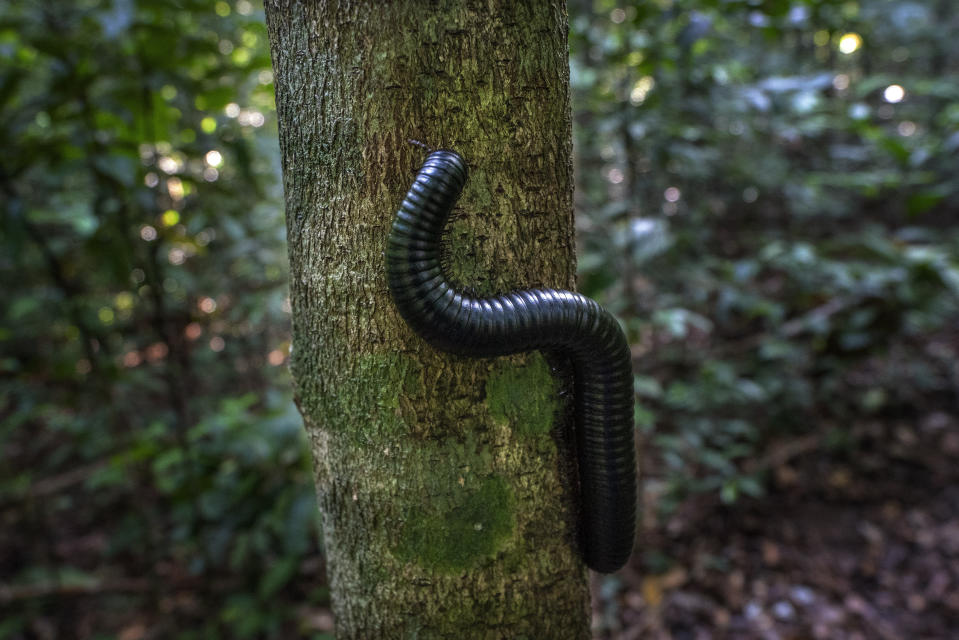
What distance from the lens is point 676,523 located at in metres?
3.64

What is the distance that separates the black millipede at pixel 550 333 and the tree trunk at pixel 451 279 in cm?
4

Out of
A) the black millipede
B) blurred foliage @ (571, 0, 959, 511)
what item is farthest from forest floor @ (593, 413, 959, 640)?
the black millipede

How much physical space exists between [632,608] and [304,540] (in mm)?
1894

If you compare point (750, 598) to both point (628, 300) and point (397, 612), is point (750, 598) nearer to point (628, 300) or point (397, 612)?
point (628, 300)

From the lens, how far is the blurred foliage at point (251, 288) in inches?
91.7

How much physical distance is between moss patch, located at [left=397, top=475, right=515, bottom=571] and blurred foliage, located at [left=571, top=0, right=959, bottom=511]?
136 cm

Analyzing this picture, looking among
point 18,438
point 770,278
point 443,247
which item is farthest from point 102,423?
point 770,278

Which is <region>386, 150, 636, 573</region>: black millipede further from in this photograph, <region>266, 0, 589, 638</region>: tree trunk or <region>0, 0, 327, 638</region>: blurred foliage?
<region>0, 0, 327, 638</region>: blurred foliage

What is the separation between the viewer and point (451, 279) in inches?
36.5

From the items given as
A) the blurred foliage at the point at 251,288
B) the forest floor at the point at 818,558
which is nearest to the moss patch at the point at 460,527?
the blurred foliage at the point at 251,288

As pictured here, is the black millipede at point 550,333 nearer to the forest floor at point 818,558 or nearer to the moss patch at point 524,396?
the moss patch at point 524,396

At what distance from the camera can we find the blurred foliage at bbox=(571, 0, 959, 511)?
2.80 meters

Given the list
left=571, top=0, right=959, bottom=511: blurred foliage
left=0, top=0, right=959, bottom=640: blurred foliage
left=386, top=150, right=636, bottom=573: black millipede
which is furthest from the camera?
left=571, top=0, right=959, bottom=511: blurred foliage

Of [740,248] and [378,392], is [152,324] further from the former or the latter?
[740,248]
